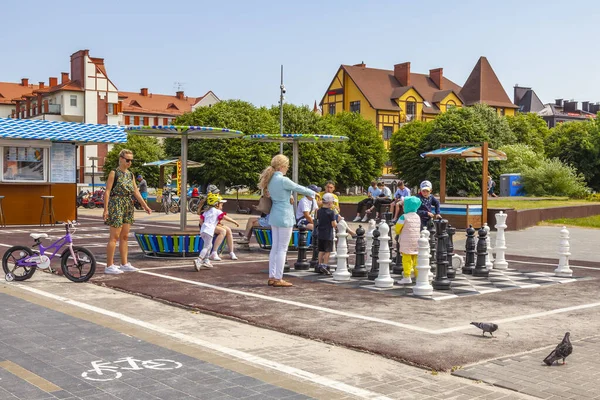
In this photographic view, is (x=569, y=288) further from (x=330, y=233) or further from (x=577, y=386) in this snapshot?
(x=577, y=386)

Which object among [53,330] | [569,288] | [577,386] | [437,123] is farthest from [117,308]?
[437,123]

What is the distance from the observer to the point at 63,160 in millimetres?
23969

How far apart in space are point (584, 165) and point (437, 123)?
1267 centimetres

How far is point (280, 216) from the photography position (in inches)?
410

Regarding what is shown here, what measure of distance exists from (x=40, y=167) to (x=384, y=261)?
635 inches

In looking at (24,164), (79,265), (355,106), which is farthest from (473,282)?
(355,106)

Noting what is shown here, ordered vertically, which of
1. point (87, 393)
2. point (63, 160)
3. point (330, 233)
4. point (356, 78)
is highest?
point (356, 78)

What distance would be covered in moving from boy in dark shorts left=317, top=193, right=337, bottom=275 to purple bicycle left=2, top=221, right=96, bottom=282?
369cm

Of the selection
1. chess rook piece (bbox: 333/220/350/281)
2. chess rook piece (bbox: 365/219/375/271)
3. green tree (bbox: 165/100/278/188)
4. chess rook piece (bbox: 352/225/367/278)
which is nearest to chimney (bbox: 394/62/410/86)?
green tree (bbox: 165/100/278/188)

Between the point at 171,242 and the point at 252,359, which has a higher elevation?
the point at 171,242

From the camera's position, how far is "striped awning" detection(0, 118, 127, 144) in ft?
73.1

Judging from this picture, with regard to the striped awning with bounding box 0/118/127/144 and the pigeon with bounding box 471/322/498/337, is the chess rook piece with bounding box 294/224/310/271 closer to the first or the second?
the pigeon with bounding box 471/322/498/337

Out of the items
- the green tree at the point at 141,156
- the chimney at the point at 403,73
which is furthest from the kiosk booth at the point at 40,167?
the chimney at the point at 403,73

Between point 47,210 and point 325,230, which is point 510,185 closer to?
point 47,210
